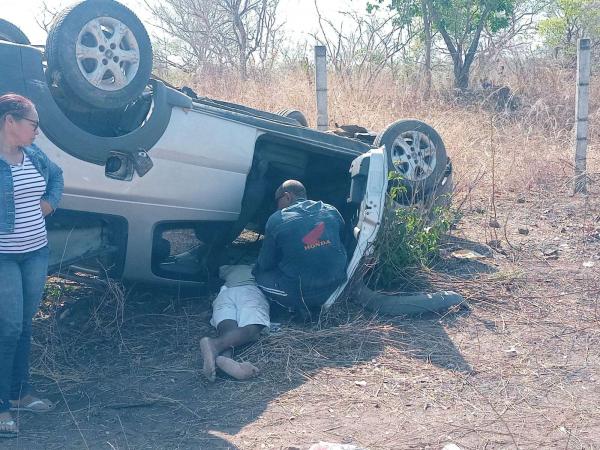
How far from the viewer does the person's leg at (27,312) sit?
3.97 m

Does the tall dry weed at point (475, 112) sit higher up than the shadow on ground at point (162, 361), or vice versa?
the tall dry weed at point (475, 112)

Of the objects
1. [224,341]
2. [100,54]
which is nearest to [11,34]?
[100,54]

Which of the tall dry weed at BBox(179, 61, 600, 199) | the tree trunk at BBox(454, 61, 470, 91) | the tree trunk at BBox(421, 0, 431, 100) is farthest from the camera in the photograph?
the tree trunk at BBox(454, 61, 470, 91)

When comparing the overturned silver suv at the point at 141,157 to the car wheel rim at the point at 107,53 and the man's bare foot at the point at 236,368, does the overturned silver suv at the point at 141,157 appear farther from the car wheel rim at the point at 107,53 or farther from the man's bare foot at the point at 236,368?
the man's bare foot at the point at 236,368

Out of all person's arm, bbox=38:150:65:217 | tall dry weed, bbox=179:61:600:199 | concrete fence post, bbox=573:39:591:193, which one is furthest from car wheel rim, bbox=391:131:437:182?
person's arm, bbox=38:150:65:217

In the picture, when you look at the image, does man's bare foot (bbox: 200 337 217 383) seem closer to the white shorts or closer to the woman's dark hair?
the white shorts

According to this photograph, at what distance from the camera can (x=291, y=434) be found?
3836mm

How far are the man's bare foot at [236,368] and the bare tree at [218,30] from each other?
13245mm

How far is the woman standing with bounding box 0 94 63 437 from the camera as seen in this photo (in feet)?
12.5

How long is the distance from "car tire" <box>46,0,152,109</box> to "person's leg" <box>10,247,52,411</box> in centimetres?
107

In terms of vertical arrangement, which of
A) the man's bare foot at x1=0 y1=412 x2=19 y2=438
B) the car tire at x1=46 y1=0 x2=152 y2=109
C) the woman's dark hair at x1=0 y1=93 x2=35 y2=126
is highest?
the car tire at x1=46 y1=0 x2=152 y2=109

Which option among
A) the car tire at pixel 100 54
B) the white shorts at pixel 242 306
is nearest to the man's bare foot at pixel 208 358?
the white shorts at pixel 242 306

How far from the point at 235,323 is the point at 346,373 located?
774 millimetres

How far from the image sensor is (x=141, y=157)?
191 inches
